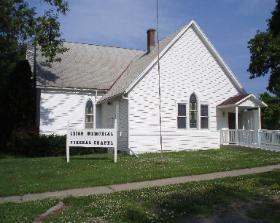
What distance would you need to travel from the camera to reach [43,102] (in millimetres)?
28312

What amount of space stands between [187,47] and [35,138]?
11200mm

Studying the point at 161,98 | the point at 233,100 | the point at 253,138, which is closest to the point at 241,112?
the point at 233,100

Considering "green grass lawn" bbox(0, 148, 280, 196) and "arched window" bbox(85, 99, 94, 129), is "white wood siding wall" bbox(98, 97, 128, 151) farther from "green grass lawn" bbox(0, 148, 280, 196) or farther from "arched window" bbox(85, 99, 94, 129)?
"green grass lawn" bbox(0, 148, 280, 196)

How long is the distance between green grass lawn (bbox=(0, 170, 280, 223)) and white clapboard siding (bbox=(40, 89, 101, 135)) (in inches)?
675

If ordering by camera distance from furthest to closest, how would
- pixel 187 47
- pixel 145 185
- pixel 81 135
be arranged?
pixel 187 47 → pixel 81 135 → pixel 145 185

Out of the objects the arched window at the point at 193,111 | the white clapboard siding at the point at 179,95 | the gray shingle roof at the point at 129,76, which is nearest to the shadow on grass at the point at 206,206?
the white clapboard siding at the point at 179,95

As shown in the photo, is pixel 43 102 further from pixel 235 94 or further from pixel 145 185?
pixel 145 185

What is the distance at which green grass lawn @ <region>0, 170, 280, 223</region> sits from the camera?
9203mm

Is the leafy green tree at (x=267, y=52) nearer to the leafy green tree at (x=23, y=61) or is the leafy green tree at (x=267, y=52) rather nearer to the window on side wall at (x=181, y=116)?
the window on side wall at (x=181, y=116)

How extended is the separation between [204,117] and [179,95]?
2398 millimetres

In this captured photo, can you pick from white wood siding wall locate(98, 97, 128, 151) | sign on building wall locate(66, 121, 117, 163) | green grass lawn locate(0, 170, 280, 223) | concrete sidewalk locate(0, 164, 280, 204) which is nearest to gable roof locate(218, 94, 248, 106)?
white wood siding wall locate(98, 97, 128, 151)

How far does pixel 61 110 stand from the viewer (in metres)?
28.9

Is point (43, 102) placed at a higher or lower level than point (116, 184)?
higher

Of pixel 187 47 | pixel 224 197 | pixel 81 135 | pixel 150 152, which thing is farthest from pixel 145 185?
pixel 187 47
